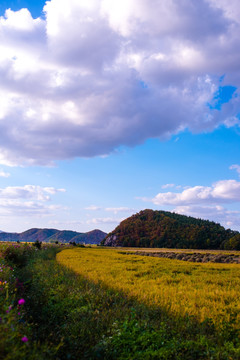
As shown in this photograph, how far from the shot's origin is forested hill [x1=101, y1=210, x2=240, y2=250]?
272ft

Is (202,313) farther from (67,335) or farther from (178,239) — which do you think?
(178,239)

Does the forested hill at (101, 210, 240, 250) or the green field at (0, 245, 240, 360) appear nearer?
the green field at (0, 245, 240, 360)

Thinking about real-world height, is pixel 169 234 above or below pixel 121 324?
below

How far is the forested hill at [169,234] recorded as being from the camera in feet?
272

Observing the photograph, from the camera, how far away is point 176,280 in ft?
38.8

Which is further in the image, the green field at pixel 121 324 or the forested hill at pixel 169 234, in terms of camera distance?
the forested hill at pixel 169 234

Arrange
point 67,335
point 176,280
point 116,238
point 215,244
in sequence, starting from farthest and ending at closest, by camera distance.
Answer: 1. point 116,238
2. point 215,244
3. point 176,280
4. point 67,335

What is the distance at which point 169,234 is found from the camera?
10181 cm

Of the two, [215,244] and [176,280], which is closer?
[176,280]

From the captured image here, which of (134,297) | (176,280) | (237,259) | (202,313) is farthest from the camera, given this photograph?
(237,259)

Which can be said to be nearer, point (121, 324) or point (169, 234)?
point (121, 324)

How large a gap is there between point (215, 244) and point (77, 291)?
8018 centimetres

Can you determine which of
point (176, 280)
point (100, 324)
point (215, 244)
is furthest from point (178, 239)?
point (100, 324)

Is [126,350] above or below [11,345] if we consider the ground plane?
below
